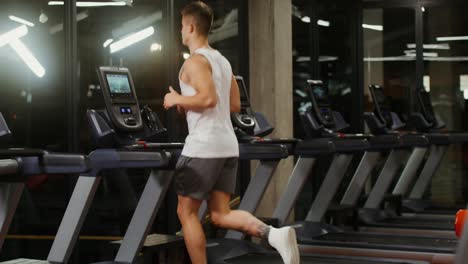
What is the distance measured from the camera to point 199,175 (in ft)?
13.4

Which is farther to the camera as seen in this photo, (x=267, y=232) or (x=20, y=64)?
(x=20, y=64)

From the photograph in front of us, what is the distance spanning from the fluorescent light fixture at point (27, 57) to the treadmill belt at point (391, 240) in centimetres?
279

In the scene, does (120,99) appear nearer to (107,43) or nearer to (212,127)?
(212,127)

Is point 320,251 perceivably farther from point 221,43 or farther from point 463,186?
point 463,186

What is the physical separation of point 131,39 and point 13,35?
4.42 ft

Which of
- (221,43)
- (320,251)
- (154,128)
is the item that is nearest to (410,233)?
(320,251)

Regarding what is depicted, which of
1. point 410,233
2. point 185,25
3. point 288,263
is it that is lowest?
point 410,233

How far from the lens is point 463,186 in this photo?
9.91m

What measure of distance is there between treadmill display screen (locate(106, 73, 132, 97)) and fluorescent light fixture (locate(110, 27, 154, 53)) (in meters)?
1.37

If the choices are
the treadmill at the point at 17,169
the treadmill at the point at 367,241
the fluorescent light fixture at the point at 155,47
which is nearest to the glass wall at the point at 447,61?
the treadmill at the point at 367,241

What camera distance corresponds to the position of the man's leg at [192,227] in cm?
418

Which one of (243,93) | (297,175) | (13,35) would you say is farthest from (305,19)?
(13,35)

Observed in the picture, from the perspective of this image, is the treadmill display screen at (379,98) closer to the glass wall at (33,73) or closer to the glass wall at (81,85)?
the glass wall at (81,85)

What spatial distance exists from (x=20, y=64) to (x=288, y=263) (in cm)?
215
